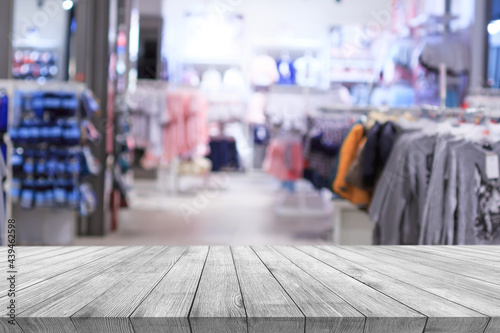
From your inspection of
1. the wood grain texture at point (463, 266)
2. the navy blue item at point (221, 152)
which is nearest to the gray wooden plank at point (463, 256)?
the wood grain texture at point (463, 266)

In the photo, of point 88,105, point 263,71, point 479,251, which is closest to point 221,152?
point 263,71

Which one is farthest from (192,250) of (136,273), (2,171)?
(2,171)

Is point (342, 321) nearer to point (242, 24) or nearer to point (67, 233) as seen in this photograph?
point (67, 233)

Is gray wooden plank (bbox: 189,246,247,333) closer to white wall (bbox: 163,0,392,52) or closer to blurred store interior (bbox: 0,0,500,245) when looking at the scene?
blurred store interior (bbox: 0,0,500,245)

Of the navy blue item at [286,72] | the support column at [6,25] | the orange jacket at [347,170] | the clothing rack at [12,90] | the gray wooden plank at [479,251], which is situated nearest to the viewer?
the gray wooden plank at [479,251]

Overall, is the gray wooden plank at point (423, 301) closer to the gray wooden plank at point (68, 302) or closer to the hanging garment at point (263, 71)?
the gray wooden plank at point (68, 302)

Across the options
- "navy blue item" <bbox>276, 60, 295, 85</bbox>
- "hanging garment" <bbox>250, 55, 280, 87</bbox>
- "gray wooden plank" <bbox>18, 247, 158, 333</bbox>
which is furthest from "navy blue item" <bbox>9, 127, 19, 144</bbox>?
"navy blue item" <bbox>276, 60, 295, 85</bbox>

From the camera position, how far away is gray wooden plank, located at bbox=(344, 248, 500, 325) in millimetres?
900

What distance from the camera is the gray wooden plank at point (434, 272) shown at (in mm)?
1028

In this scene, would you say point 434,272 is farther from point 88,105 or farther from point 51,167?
point 88,105

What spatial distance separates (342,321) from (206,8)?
30.1 ft

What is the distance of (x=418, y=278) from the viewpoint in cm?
111

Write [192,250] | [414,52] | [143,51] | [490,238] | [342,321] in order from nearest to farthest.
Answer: [342,321]
[192,250]
[490,238]
[414,52]
[143,51]

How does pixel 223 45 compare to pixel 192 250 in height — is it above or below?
above
